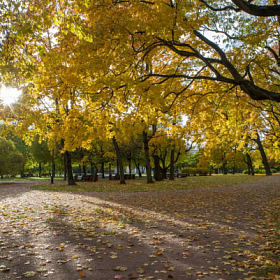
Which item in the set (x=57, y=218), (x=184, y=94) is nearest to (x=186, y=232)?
Answer: (x=57, y=218)

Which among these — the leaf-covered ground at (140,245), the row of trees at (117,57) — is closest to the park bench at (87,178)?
the row of trees at (117,57)

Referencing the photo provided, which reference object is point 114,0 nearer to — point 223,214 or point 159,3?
point 159,3

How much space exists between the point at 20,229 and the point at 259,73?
12641 mm

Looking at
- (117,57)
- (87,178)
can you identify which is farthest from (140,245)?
(87,178)

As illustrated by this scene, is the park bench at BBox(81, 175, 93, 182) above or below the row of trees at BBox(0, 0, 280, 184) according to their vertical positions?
below

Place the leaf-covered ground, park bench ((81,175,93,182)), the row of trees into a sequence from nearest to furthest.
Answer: the leaf-covered ground
the row of trees
park bench ((81,175,93,182))

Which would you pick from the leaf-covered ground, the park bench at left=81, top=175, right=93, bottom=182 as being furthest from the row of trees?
the park bench at left=81, top=175, right=93, bottom=182

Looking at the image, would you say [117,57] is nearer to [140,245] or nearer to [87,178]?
[140,245]

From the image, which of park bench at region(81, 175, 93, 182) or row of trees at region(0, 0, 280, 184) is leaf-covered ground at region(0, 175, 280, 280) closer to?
row of trees at region(0, 0, 280, 184)

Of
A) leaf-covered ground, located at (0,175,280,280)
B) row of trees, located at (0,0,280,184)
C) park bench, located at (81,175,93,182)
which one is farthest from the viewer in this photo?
park bench, located at (81,175,93,182)

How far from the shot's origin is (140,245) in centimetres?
498

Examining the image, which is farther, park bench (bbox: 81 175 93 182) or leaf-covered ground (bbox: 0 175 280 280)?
park bench (bbox: 81 175 93 182)

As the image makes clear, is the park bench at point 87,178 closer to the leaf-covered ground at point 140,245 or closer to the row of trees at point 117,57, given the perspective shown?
the row of trees at point 117,57

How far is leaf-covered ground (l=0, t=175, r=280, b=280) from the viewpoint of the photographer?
3.70 metres
